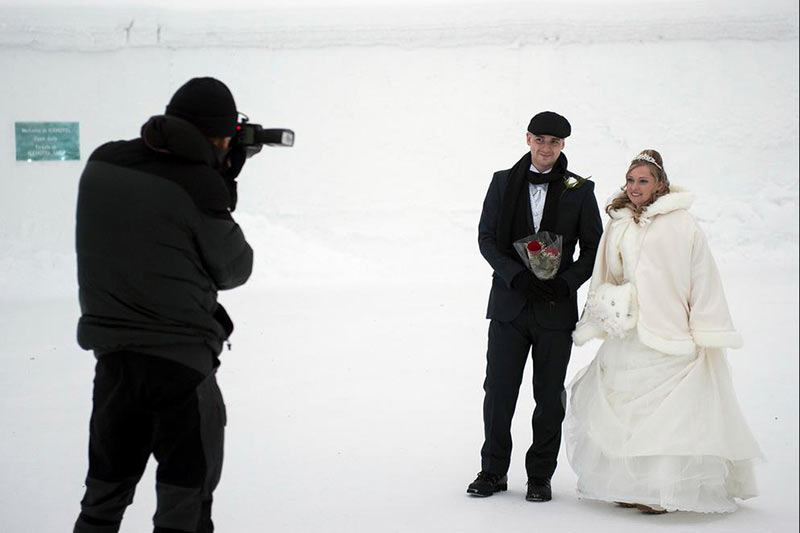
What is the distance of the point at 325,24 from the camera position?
10.1 meters

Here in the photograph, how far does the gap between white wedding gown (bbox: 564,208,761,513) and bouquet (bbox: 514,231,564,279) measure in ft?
1.03

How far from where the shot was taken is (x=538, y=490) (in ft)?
10.8

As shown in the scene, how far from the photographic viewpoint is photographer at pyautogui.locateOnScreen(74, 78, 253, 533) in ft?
6.77

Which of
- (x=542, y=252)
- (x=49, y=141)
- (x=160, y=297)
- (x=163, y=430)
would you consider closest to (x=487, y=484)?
(x=542, y=252)

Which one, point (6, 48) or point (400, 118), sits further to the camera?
point (400, 118)

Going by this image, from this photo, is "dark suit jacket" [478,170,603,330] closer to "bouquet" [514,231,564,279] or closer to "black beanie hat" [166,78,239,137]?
"bouquet" [514,231,564,279]

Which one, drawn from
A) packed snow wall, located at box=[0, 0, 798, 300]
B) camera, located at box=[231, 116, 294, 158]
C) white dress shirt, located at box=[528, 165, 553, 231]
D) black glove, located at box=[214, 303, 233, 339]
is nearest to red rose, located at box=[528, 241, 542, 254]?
white dress shirt, located at box=[528, 165, 553, 231]

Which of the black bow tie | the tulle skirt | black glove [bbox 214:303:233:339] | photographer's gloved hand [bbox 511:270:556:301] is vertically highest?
the black bow tie

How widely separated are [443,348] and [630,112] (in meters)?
5.01

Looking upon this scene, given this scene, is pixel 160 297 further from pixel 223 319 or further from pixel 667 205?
pixel 667 205

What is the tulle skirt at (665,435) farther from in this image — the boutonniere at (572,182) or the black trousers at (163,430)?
the black trousers at (163,430)

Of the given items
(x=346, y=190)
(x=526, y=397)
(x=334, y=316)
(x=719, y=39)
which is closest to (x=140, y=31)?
(x=346, y=190)

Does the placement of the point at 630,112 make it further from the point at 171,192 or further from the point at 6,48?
the point at 171,192

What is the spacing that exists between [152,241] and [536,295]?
1610mm
